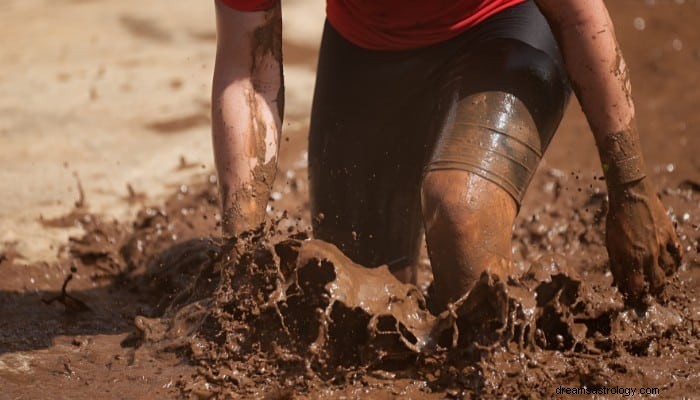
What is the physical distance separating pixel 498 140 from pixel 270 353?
0.87 m

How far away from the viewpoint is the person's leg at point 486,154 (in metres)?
2.87

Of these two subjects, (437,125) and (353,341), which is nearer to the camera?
(353,341)

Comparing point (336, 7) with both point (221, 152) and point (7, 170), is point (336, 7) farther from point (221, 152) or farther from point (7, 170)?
point (7, 170)

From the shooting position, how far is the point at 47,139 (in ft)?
17.8

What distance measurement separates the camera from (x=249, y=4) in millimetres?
3193

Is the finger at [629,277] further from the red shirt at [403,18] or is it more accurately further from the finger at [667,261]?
the red shirt at [403,18]

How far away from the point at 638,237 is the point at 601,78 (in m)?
0.46

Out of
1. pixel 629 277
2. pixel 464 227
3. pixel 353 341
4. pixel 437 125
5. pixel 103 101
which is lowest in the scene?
pixel 103 101

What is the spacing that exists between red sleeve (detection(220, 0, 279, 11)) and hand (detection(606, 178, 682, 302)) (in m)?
1.16

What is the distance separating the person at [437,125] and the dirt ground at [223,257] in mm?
186

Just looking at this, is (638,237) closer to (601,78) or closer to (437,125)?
(601,78)

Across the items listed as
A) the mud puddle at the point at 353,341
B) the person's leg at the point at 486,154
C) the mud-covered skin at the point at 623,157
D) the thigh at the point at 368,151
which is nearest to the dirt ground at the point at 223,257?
the mud puddle at the point at 353,341

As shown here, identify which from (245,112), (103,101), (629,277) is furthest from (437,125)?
(103,101)

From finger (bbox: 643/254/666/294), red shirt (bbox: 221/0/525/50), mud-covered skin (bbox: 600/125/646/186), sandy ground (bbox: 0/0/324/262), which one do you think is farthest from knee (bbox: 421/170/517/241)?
sandy ground (bbox: 0/0/324/262)
